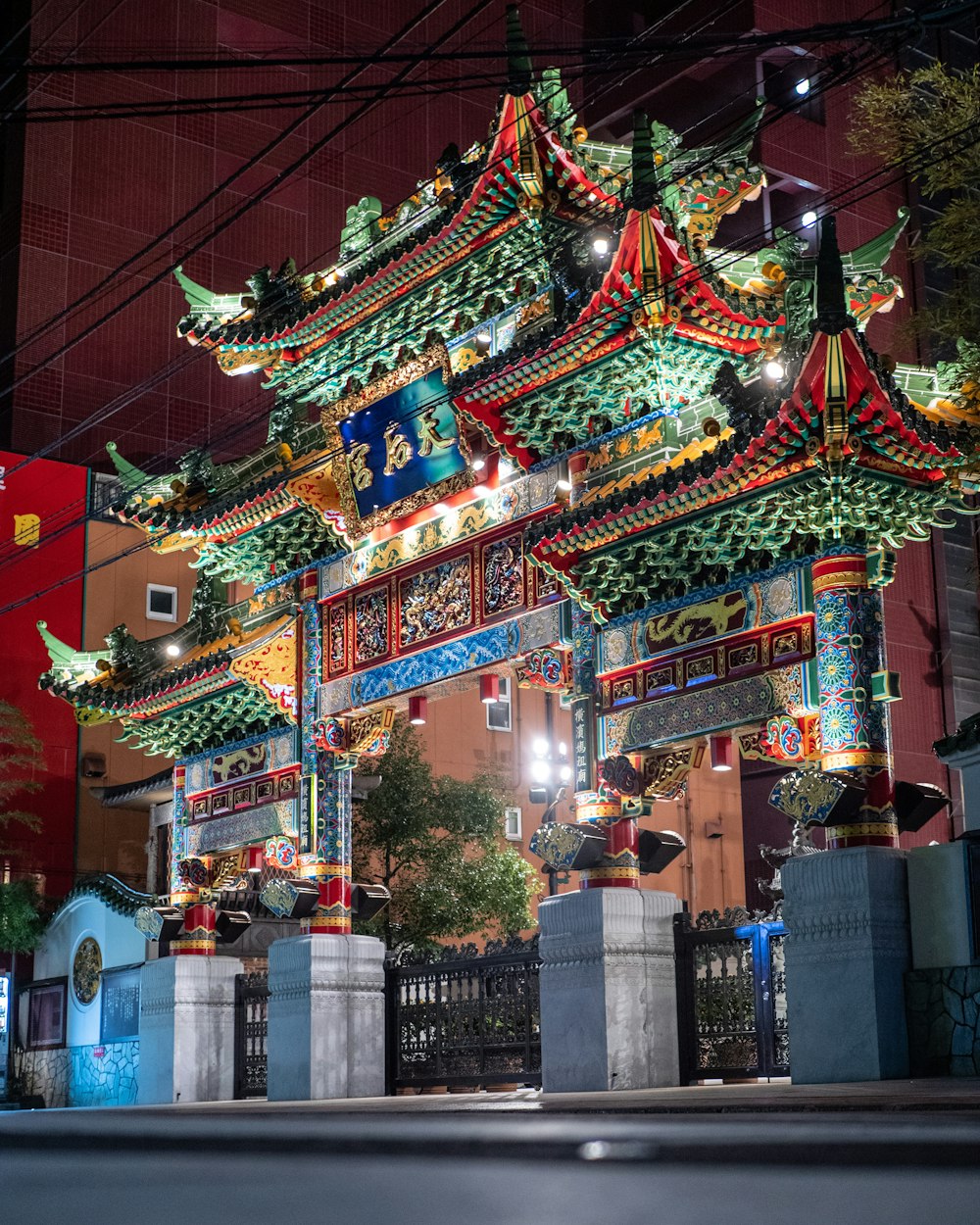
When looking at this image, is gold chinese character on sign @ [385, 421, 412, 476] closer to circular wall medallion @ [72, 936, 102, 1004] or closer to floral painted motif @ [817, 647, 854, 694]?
floral painted motif @ [817, 647, 854, 694]

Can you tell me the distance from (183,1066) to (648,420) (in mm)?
11625

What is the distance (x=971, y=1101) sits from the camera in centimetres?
912

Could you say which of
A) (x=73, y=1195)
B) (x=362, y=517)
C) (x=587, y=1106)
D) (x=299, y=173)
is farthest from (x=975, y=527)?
(x=73, y=1195)

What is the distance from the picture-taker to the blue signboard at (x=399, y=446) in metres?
18.5

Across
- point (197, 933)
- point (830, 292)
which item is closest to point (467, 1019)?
point (197, 933)

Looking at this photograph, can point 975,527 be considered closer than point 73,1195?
No

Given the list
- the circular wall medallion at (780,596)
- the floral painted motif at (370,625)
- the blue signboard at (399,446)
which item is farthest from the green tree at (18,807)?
the circular wall medallion at (780,596)

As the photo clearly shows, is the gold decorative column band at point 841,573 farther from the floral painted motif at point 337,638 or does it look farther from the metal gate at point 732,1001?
the floral painted motif at point 337,638

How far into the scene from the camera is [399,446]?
751 inches

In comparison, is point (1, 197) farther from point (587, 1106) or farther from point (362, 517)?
point (587, 1106)

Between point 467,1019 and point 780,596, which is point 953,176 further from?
point 467,1019

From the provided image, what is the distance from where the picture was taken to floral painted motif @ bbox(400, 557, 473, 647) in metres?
18.2

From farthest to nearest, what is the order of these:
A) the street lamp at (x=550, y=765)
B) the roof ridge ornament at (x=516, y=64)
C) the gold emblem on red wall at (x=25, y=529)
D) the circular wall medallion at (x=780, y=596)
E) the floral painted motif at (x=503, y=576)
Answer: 1. the gold emblem on red wall at (x=25, y=529)
2. the street lamp at (x=550, y=765)
3. the floral painted motif at (x=503, y=576)
4. the roof ridge ornament at (x=516, y=64)
5. the circular wall medallion at (x=780, y=596)

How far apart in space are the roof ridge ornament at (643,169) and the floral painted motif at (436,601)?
4.65m
